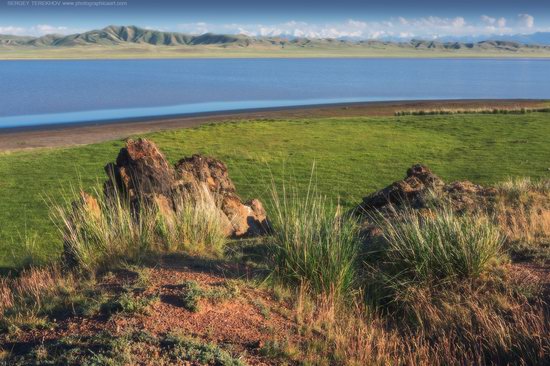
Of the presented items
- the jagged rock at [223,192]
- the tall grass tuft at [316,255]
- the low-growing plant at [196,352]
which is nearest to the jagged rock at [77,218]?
the jagged rock at [223,192]

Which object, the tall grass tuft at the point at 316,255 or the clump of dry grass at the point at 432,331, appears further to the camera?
the tall grass tuft at the point at 316,255

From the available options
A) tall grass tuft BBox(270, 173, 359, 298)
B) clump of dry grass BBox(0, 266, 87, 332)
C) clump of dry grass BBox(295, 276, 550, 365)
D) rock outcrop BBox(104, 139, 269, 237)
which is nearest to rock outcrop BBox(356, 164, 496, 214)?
rock outcrop BBox(104, 139, 269, 237)

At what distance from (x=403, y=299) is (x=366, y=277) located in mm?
664

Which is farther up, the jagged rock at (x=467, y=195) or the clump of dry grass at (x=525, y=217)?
the jagged rock at (x=467, y=195)

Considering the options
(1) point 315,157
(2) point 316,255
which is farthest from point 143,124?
(2) point 316,255

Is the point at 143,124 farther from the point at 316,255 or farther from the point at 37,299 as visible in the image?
the point at 37,299

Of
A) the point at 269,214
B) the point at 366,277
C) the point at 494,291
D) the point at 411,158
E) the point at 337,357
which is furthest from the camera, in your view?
the point at 411,158

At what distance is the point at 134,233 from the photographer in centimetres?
840

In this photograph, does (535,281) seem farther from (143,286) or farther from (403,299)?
(143,286)

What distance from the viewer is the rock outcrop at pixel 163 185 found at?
33.1 feet

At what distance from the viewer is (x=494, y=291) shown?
7.22 metres

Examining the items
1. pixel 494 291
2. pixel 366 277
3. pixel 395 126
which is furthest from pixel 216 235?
pixel 395 126

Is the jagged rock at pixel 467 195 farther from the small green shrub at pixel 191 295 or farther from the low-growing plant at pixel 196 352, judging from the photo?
the low-growing plant at pixel 196 352

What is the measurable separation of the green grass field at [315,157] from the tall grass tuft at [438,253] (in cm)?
644
